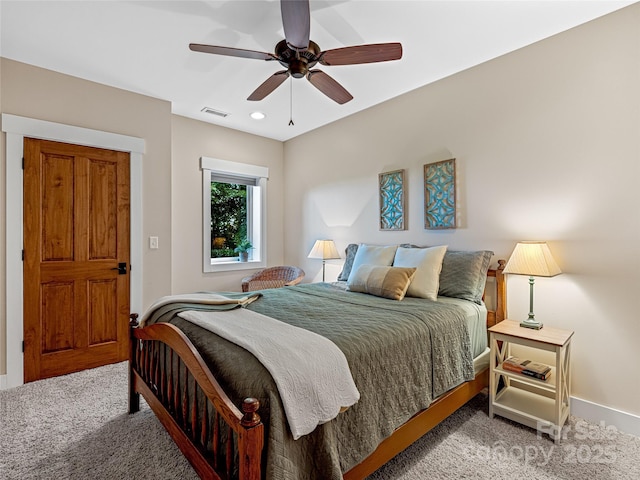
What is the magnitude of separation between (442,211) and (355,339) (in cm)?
188

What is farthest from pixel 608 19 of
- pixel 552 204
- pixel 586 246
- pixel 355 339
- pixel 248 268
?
pixel 248 268

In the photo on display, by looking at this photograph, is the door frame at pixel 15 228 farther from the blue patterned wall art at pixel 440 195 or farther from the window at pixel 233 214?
the blue patterned wall art at pixel 440 195

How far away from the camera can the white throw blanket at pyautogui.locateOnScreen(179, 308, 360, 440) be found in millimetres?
1173

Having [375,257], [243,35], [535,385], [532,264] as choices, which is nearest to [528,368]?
[535,385]

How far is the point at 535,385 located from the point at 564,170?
4.92 ft

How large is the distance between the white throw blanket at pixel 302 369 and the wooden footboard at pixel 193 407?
0.15 meters

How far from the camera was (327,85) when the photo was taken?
2.36 m

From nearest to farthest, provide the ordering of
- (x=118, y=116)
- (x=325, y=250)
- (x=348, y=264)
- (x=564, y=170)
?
1. (x=564, y=170)
2. (x=118, y=116)
3. (x=348, y=264)
4. (x=325, y=250)

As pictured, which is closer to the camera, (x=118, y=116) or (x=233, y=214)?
(x=118, y=116)

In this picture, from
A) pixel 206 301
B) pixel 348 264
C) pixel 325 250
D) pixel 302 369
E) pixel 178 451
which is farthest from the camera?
pixel 325 250

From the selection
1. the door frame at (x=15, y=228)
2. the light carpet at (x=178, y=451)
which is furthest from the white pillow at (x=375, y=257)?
the door frame at (x=15, y=228)

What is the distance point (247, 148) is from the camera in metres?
4.55

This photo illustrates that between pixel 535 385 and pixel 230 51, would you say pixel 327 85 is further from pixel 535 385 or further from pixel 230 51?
pixel 535 385

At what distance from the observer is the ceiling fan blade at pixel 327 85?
2227 mm
